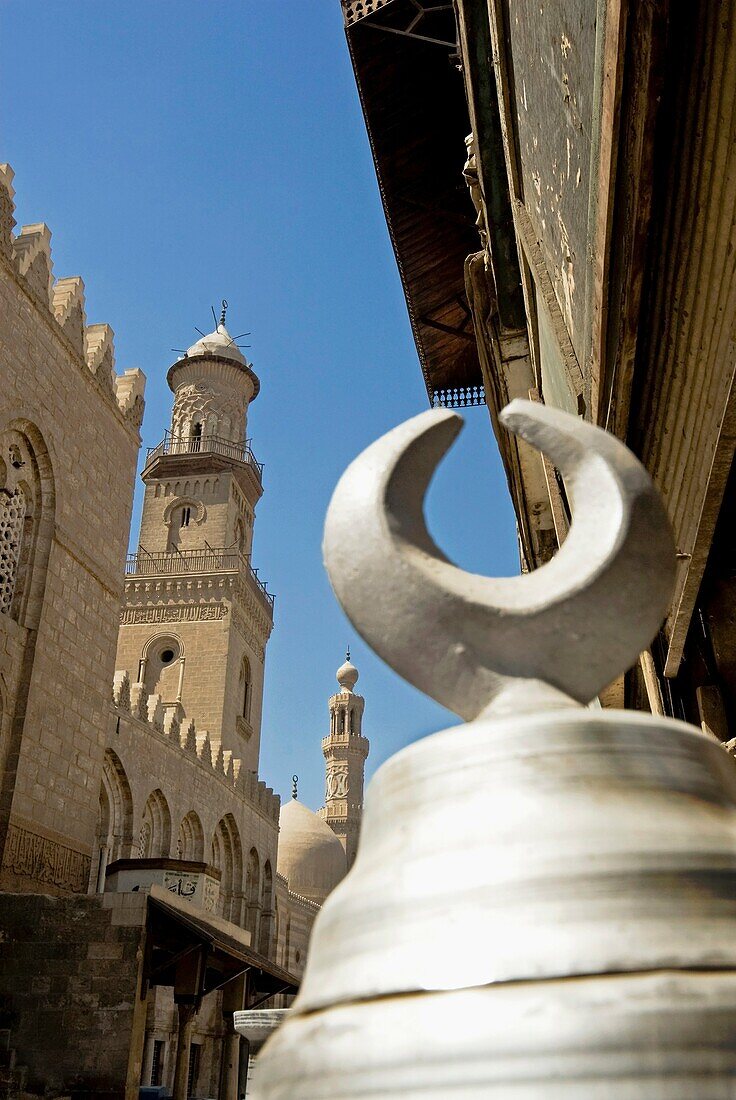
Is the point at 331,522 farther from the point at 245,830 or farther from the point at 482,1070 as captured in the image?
the point at 245,830

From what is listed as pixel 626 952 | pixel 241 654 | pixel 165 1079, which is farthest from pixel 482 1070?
pixel 241 654

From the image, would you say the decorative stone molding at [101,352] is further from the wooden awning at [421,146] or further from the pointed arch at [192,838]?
the pointed arch at [192,838]

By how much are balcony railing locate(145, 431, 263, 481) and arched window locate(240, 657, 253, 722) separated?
23.3 ft

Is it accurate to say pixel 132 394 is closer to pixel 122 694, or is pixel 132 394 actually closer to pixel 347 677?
pixel 122 694

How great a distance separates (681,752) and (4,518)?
1201 cm

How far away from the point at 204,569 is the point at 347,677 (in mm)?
16541

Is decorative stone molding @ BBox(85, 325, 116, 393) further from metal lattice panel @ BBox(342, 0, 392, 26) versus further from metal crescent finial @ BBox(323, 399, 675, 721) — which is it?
metal crescent finial @ BBox(323, 399, 675, 721)

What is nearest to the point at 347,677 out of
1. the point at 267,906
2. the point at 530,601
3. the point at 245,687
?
the point at 245,687

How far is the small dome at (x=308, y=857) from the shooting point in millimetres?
33312

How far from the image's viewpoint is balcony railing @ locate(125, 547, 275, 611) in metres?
28.6

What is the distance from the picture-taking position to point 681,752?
53cm

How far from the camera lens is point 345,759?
137 feet

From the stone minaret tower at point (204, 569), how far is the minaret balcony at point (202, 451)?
39 millimetres

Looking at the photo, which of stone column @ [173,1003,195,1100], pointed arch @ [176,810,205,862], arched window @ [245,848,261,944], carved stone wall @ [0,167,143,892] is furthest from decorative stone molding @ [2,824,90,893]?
arched window @ [245,848,261,944]
